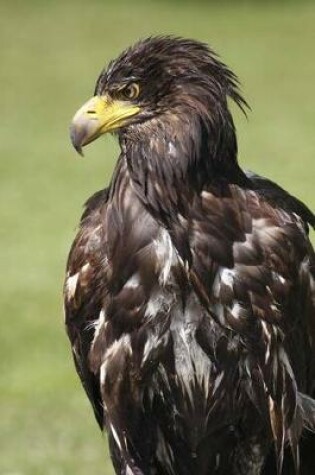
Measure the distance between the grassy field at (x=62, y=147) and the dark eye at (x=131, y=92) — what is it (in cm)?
277

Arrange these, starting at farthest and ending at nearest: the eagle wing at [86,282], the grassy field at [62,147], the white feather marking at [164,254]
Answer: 1. the grassy field at [62,147]
2. the eagle wing at [86,282]
3. the white feather marking at [164,254]

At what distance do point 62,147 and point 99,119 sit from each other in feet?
40.2

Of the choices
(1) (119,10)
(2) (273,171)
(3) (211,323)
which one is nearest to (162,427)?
(3) (211,323)

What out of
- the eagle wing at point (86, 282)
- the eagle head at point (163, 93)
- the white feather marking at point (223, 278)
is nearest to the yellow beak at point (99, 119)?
the eagle head at point (163, 93)

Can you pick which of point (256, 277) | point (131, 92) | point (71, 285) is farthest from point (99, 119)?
point (256, 277)

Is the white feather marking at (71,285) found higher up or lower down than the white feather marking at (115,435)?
higher up

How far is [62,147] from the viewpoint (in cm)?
1767

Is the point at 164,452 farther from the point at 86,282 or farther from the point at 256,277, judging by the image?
the point at 256,277

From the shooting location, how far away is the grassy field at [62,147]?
8914 mm

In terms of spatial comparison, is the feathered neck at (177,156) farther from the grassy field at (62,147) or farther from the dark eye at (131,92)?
the grassy field at (62,147)

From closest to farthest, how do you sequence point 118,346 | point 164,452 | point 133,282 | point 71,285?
point 133,282, point 118,346, point 71,285, point 164,452

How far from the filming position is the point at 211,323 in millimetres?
5531

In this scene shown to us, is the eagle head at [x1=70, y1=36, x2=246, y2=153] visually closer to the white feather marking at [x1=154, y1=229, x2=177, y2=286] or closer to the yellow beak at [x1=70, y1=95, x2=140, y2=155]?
the yellow beak at [x1=70, y1=95, x2=140, y2=155]

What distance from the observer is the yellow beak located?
544cm
